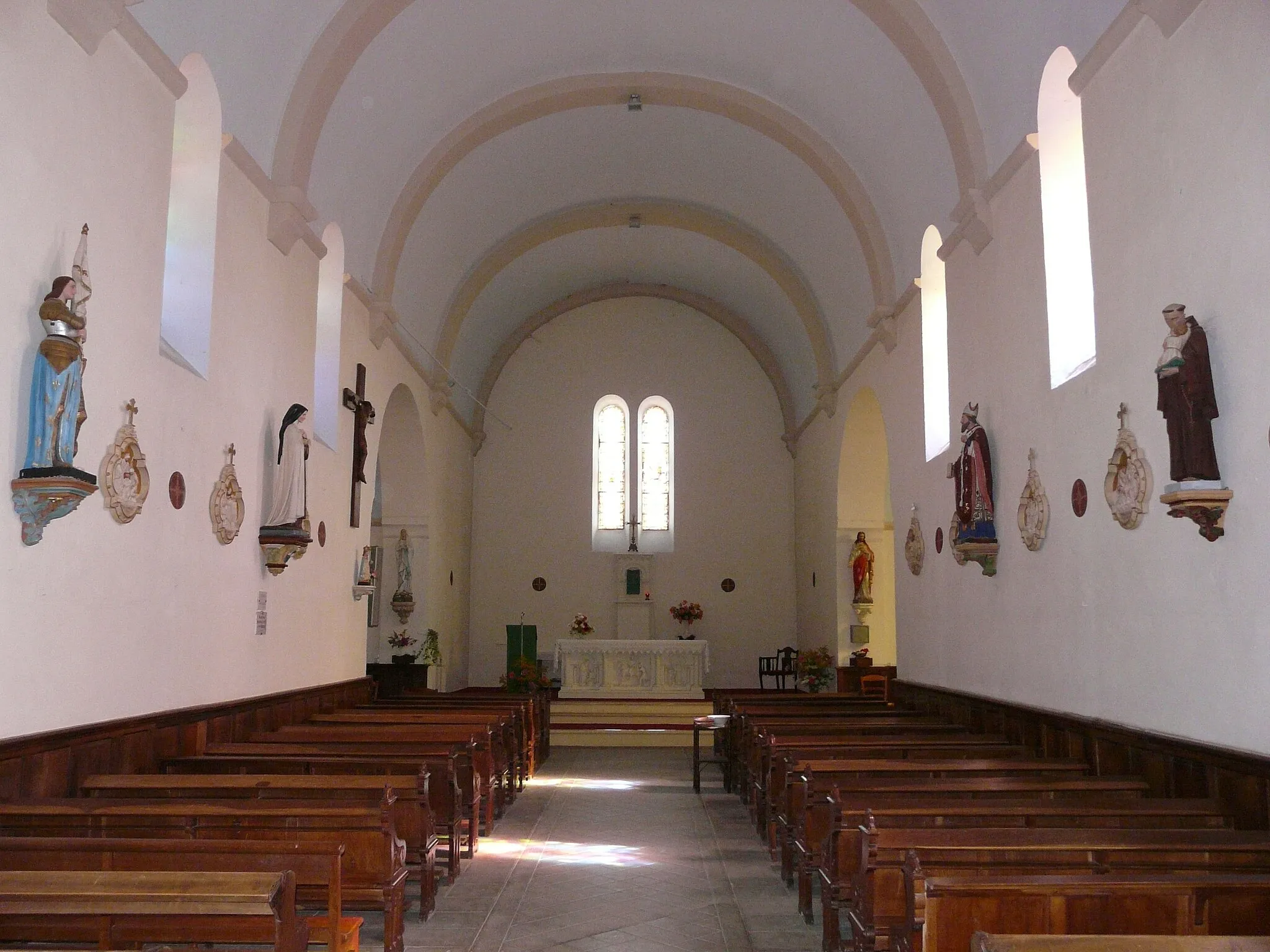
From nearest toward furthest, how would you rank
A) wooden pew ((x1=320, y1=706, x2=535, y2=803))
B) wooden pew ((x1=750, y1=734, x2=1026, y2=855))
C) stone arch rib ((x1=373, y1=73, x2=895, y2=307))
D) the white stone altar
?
wooden pew ((x1=750, y1=734, x2=1026, y2=855))
wooden pew ((x1=320, y1=706, x2=535, y2=803))
stone arch rib ((x1=373, y1=73, x2=895, y2=307))
the white stone altar

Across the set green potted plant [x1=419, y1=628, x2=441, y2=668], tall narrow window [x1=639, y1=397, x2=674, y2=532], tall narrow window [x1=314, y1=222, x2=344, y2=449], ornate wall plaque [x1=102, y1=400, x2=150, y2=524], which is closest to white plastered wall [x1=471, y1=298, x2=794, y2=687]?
tall narrow window [x1=639, y1=397, x2=674, y2=532]

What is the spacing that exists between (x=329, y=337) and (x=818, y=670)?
8.82m

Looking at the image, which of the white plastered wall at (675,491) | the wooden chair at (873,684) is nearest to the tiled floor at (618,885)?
the wooden chair at (873,684)

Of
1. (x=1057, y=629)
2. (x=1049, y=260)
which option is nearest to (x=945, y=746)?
(x=1057, y=629)

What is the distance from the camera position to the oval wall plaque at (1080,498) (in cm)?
768

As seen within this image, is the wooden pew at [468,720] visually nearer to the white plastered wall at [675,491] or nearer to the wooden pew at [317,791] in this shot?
the wooden pew at [317,791]

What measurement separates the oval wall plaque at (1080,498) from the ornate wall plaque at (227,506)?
6.20 m

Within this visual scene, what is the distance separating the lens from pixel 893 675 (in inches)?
631

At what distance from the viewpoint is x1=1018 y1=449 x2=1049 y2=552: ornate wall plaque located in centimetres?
844

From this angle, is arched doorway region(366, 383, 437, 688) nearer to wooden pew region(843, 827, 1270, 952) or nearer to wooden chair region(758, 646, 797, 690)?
wooden chair region(758, 646, 797, 690)

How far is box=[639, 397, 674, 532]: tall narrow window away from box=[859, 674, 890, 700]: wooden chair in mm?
6638

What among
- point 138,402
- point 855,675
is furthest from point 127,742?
point 855,675

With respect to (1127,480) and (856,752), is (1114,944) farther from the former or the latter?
(856,752)

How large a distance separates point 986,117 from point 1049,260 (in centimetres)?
180
